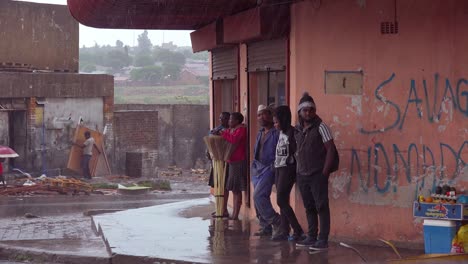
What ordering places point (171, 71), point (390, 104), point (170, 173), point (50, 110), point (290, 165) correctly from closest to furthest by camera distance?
point (390, 104) < point (290, 165) < point (50, 110) < point (170, 173) < point (171, 71)

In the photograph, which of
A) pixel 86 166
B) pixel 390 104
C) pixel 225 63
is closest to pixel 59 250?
pixel 390 104

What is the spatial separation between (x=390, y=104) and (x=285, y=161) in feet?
4.72

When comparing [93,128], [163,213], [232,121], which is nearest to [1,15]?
[93,128]

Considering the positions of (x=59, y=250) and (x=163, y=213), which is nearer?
(x=59, y=250)

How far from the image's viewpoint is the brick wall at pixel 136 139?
3012 centimetres

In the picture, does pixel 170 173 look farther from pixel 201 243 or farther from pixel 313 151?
pixel 313 151

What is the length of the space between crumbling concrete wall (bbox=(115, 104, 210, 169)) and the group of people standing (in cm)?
2330

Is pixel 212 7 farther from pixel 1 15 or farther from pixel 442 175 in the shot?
pixel 1 15

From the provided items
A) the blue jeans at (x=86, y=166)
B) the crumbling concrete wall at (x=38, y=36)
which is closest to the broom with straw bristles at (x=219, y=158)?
the blue jeans at (x=86, y=166)

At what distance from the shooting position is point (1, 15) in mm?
28047

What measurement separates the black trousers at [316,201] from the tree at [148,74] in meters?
91.7

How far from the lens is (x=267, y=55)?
12.9 metres

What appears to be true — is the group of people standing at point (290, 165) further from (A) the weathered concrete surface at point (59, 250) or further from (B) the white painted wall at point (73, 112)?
(B) the white painted wall at point (73, 112)

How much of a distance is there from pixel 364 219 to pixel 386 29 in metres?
2.30
